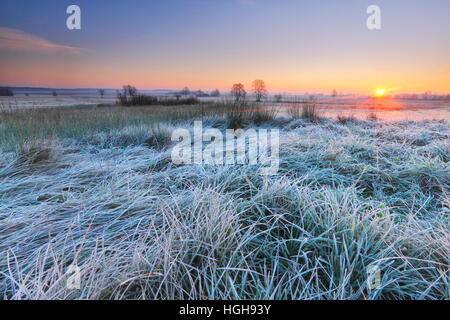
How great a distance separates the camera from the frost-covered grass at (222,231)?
80 centimetres

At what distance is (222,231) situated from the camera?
3.15 ft

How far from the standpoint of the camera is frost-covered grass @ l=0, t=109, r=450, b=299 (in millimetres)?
799

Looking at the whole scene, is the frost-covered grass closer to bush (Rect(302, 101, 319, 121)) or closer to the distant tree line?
bush (Rect(302, 101, 319, 121))

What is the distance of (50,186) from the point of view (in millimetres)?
1768

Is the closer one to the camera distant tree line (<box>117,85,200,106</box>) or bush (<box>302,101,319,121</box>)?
bush (<box>302,101,319,121</box>)

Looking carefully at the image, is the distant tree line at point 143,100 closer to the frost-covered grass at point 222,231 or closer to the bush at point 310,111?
the bush at point 310,111

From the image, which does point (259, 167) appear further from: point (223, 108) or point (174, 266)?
point (223, 108)

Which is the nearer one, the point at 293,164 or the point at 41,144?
the point at 293,164

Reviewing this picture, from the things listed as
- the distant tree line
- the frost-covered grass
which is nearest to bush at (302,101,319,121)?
the frost-covered grass

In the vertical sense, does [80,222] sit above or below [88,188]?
below

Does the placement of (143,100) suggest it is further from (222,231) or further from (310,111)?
(222,231)

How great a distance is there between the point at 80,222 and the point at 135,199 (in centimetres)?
33

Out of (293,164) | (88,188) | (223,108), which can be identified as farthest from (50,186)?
(223,108)

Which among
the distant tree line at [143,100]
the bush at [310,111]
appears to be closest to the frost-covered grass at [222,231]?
the bush at [310,111]
